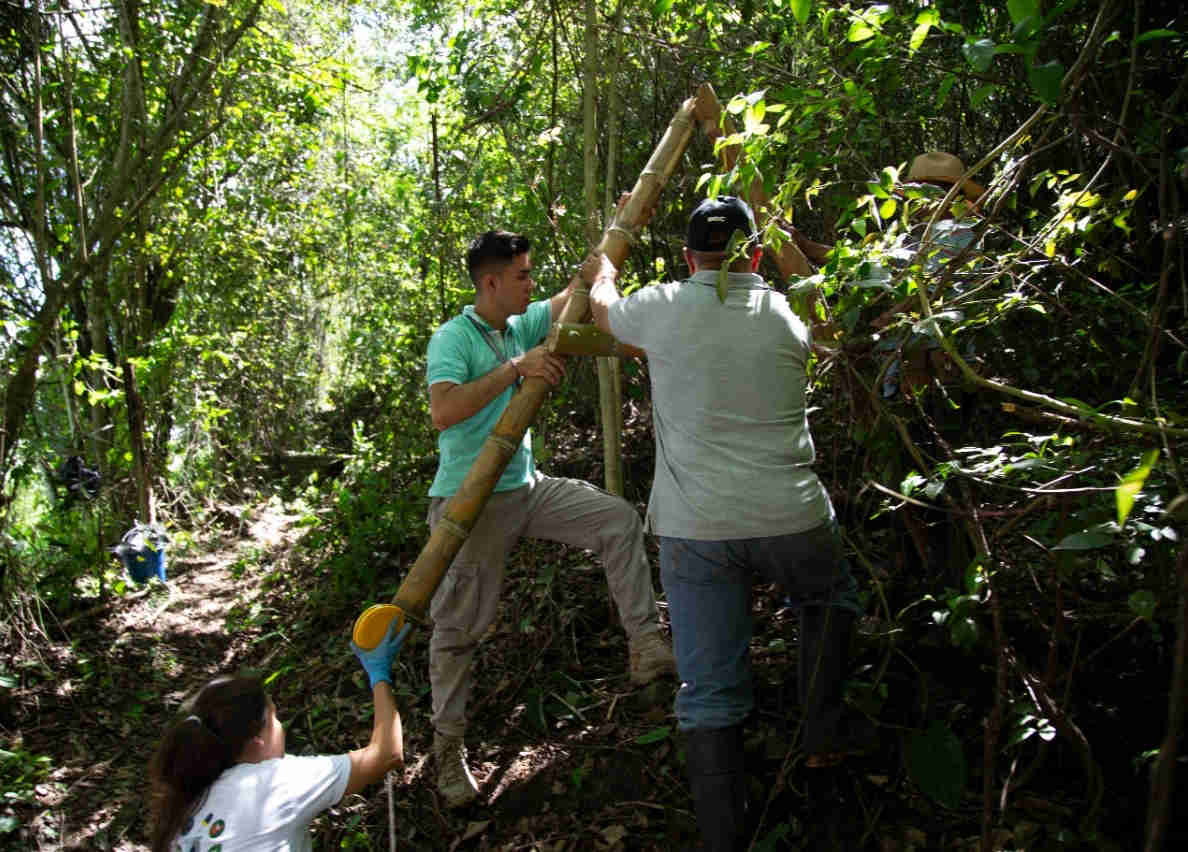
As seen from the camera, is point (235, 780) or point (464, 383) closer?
point (235, 780)

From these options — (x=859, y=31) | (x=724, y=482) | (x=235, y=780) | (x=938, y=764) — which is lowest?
(x=938, y=764)

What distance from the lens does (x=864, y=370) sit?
11.5 ft

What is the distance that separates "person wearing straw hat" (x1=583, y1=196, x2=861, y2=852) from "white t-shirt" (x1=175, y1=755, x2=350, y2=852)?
3.58 ft

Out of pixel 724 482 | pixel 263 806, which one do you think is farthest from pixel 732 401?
pixel 263 806

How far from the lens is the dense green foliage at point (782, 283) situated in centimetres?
247

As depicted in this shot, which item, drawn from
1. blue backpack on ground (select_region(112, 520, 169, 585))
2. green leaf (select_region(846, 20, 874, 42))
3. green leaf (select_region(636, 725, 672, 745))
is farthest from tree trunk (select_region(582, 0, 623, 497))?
blue backpack on ground (select_region(112, 520, 169, 585))

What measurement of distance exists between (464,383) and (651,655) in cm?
135

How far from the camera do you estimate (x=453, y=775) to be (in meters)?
3.64

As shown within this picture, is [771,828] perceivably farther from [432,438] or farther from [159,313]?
[159,313]

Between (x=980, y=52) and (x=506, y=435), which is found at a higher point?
(x=980, y=52)

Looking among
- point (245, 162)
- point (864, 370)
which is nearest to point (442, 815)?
point (864, 370)

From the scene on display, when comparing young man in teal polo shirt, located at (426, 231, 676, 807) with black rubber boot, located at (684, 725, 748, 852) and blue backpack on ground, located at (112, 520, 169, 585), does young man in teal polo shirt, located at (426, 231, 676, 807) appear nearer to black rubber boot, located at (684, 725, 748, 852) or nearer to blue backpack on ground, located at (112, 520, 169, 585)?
black rubber boot, located at (684, 725, 748, 852)

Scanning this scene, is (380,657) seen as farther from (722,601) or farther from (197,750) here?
(722,601)

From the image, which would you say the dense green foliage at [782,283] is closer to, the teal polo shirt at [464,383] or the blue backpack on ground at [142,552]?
the blue backpack on ground at [142,552]
